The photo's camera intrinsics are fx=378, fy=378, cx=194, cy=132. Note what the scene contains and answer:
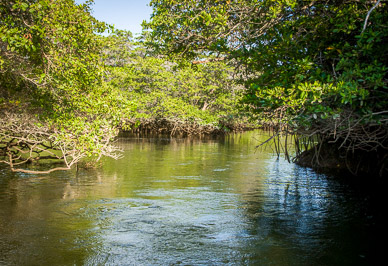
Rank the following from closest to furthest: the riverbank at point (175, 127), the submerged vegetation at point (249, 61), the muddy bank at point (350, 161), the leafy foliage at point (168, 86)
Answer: the submerged vegetation at point (249, 61), the muddy bank at point (350, 161), the leafy foliage at point (168, 86), the riverbank at point (175, 127)

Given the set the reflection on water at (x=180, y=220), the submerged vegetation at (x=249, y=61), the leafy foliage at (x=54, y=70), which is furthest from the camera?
the leafy foliage at (x=54, y=70)

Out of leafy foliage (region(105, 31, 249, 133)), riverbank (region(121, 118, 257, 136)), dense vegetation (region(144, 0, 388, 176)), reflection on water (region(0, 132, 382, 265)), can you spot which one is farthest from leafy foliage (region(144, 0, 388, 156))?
riverbank (region(121, 118, 257, 136))

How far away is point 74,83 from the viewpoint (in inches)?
395

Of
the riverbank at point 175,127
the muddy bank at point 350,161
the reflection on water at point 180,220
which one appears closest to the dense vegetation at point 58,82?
the reflection on water at point 180,220

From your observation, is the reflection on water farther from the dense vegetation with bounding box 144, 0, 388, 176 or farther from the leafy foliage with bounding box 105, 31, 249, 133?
the leafy foliage with bounding box 105, 31, 249, 133

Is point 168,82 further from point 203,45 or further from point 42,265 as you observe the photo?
point 42,265

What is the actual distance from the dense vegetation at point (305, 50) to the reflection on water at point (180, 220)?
194cm

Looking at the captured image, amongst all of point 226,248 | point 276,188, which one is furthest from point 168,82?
point 226,248

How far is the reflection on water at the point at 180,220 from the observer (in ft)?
20.7

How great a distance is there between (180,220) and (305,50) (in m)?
4.84

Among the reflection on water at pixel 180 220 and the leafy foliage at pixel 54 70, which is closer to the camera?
the reflection on water at pixel 180 220

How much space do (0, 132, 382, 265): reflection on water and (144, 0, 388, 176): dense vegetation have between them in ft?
6.37

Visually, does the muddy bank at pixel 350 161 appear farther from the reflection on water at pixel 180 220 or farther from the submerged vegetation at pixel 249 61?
the reflection on water at pixel 180 220

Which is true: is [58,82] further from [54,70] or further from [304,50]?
[304,50]
